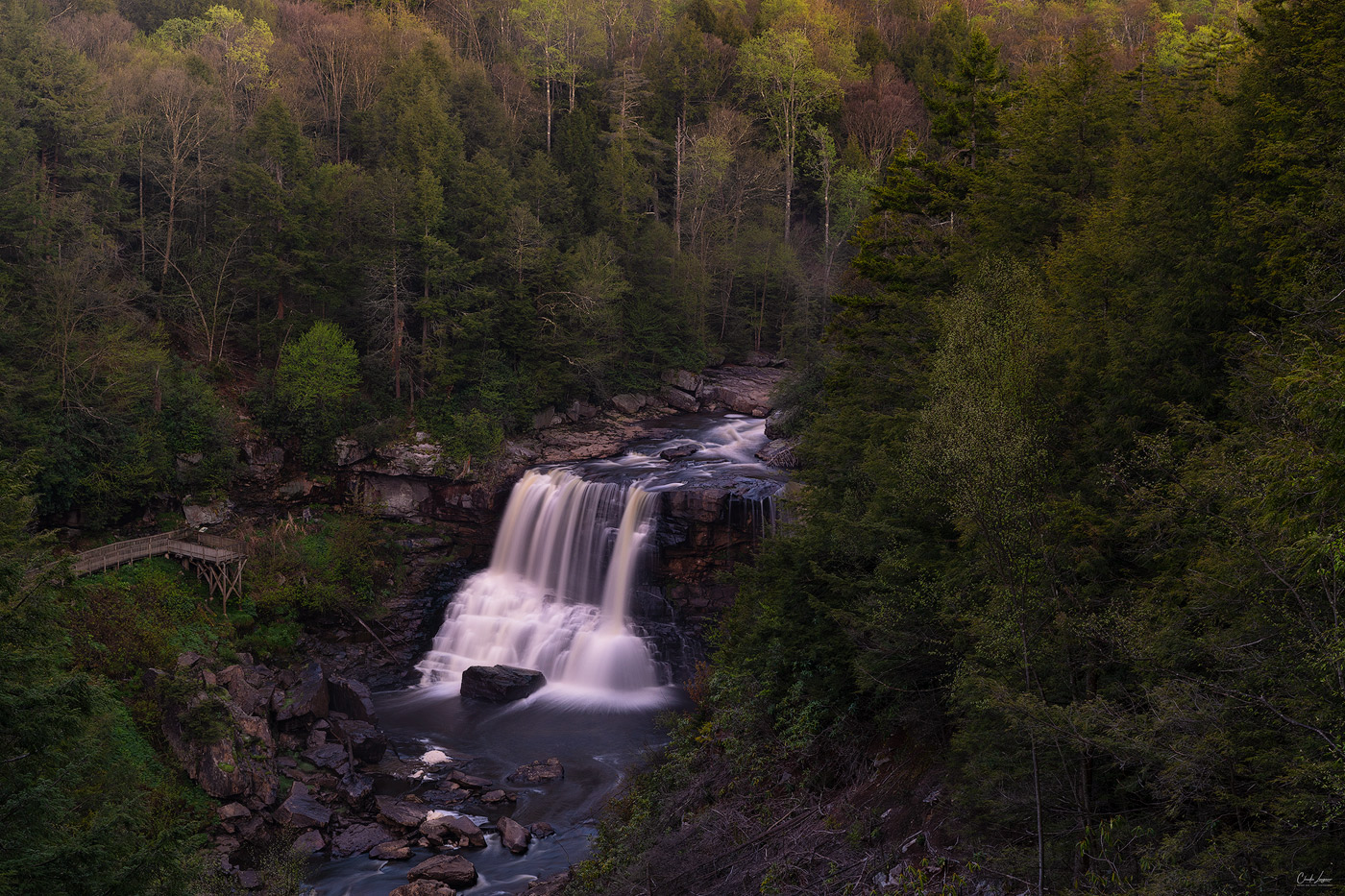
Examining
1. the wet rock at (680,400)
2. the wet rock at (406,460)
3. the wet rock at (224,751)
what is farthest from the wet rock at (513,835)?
the wet rock at (680,400)

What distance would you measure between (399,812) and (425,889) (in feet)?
11.7

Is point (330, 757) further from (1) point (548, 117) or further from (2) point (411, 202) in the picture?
(1) point (548, 117)

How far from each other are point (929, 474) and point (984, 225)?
949 cm

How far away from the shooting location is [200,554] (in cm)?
2906

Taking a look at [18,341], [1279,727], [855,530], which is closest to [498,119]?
[18,341]

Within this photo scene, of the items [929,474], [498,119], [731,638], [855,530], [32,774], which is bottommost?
[731,638]

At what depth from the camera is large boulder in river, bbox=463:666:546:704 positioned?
27.1m

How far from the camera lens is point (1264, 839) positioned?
6.75 m

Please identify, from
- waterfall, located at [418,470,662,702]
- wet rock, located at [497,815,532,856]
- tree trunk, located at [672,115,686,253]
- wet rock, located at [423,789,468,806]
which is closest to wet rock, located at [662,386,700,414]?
tree trunk, located at [672,115,686,253]

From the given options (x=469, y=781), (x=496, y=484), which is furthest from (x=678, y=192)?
(x=469, y=781)

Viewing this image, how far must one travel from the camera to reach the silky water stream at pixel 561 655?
68.0 feet

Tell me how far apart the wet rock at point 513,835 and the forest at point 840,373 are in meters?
3.91

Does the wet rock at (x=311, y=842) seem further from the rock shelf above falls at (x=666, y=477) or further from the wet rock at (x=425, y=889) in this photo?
the rock shelf above falls at (x=666, y=477)

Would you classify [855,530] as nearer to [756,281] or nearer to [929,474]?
[929,474]
